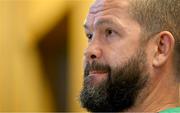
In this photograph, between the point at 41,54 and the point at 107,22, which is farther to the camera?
the point at 41,54

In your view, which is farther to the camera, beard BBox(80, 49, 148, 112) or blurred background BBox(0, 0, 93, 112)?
blurred background BBox(0, 0, 93, 112)

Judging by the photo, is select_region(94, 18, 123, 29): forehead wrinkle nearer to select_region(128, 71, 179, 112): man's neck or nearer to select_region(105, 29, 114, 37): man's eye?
select_region(105, 29, 114, 37): man's eye

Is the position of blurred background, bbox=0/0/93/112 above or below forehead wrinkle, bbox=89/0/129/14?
below

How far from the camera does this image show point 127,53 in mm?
1484

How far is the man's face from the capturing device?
1.48m

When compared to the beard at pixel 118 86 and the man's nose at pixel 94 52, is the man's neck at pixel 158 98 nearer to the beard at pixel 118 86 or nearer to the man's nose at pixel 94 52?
the beard at pixel 118 86

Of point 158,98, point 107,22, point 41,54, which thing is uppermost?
point 107,22

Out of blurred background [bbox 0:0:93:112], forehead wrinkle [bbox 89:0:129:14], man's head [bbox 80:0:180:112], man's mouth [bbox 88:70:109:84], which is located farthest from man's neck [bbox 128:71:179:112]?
blurred background [bbox 0:0:93:112]

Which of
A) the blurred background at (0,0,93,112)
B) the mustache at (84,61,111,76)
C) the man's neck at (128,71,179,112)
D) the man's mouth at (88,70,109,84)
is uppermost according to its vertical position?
the mustache at (84,61,111,76)

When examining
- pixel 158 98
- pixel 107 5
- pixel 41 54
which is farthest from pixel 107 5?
pixel 41 54

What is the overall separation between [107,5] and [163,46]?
8.8 inches

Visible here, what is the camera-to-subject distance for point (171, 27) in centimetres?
151

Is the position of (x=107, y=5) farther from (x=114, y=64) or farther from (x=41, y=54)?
(x=41, y=54)

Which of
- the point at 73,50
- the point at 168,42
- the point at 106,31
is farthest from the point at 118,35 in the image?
the point at 73,50
